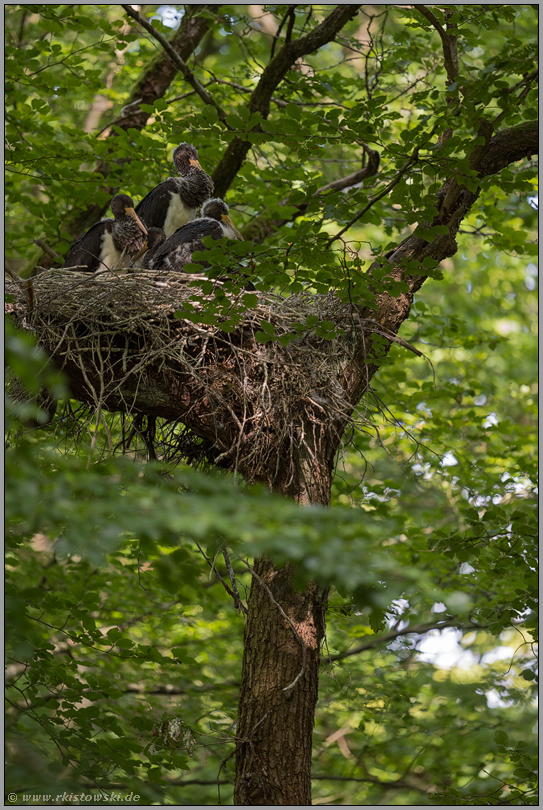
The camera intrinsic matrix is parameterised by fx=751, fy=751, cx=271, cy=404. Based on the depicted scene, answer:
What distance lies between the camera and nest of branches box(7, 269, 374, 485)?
3.48 metres

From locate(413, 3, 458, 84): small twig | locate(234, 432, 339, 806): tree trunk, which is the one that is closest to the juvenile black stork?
locate(413, 3, 458, 84): small twig

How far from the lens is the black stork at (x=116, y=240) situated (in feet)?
15.9

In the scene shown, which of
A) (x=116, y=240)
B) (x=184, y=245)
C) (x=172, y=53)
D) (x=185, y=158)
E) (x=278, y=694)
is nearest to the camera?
(x=278, y=694)

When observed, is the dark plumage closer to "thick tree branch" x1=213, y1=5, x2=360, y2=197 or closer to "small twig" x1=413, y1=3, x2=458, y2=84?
"thick tree branch" x1=213, y1=5, x2=360, y2=197

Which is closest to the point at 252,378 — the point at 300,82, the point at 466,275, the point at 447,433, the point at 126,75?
the point at 300,82

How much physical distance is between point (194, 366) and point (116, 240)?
170cm

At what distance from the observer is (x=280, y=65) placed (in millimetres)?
5137

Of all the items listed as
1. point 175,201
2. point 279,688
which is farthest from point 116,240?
point 279,688

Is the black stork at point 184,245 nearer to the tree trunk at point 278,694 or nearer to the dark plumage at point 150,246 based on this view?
the dark plumage at point 150,246

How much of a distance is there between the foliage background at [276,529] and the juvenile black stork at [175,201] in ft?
1.09

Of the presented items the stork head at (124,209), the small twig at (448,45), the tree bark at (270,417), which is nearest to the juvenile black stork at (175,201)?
the stork head at (124,209)

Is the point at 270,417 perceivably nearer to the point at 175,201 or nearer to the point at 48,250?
the point at 48,250

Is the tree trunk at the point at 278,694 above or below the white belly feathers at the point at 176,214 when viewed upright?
below

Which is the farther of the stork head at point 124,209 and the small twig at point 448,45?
the stork head at point 124,209
